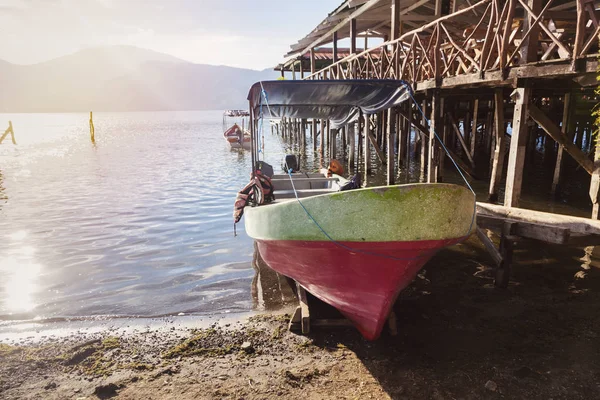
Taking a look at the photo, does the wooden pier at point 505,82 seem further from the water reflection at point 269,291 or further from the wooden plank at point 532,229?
A: the water reflection at point 269,291

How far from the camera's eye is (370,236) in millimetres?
3715

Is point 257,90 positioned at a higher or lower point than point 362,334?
higher

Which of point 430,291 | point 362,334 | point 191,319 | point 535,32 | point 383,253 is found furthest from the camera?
point 535,32

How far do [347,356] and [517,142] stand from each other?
16.5 feet

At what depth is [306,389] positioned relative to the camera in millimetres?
3879

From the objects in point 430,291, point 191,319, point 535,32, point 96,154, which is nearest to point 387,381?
point 430,291

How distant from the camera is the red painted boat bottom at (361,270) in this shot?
12.4 feet

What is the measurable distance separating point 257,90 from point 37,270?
5.42 m

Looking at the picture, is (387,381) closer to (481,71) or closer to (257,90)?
(257,90)

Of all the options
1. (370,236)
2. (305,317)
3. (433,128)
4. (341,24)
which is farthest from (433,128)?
(341,24)

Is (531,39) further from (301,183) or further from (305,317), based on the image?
(305,317)

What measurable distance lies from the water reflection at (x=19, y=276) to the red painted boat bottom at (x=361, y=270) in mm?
4358

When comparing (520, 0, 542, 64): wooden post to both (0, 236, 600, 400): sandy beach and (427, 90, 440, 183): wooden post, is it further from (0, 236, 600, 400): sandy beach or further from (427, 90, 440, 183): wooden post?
(0, 236, 600, 400): sandy beach

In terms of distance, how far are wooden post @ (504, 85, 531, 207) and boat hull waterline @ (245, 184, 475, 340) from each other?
3912 mm
